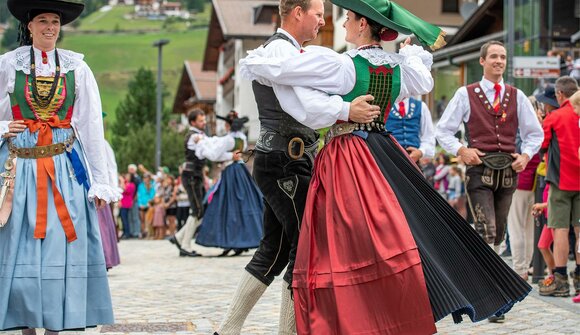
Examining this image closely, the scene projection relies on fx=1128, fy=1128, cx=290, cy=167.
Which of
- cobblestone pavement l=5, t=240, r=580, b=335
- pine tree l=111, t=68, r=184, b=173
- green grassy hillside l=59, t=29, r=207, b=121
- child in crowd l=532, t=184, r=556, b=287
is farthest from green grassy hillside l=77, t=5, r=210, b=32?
child in crowd l=532, t=184, r=556, b=287

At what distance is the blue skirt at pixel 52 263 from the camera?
624 cm

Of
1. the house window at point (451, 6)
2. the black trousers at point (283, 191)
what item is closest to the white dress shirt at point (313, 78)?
the black trousers at point (283, 191)

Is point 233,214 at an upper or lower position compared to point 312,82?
lower

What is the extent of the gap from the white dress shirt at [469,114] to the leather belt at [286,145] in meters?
2.84

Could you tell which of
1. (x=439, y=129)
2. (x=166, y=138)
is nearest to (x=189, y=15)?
(x=166, y=138)

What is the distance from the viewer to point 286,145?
6.22 meters

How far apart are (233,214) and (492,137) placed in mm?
7374

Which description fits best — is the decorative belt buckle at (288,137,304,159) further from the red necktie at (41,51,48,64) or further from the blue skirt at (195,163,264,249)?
the blue skirt at (195,163,264,249)

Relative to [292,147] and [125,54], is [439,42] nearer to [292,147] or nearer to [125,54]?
[292,147]

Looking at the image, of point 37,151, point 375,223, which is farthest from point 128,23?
point 375,223

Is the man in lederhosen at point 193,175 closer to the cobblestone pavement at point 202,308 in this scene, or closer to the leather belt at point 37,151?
the cobblestone pavement at point 202,308

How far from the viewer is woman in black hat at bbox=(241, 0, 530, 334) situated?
17.5 feet

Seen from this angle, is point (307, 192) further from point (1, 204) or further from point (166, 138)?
point (166, 138)

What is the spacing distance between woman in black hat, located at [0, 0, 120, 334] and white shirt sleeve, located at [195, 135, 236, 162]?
8448mm
